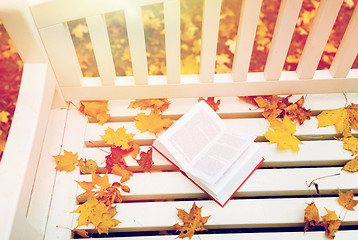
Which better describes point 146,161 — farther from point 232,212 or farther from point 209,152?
point 232,212

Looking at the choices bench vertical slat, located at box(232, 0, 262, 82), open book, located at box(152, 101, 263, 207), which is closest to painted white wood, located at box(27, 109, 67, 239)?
open book, located at box(152, 101, 263, 207)

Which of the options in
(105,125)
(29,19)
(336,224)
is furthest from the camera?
(105,125)

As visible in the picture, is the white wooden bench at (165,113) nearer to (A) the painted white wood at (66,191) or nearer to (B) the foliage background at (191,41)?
(A) the painted white wood at (66,191)

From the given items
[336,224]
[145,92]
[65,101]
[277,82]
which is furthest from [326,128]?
[65,101]

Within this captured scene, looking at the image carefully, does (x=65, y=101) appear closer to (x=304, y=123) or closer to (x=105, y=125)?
(x=105, y=125)

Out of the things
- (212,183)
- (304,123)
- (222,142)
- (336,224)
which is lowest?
(336,224)

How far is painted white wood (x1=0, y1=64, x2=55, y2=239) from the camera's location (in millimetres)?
1117

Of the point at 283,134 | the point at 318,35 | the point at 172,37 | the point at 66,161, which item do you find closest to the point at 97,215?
the point at 66,161

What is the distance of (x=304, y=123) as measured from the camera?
1596 mm

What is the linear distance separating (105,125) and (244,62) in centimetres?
73

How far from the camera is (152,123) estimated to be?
5.20ft

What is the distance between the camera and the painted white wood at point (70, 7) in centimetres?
120

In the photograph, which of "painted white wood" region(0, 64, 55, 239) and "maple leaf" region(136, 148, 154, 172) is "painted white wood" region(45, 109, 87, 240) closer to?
"painted white wood" region(0, 64, 55, 239)

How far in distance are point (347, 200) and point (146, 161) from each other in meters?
0.88
